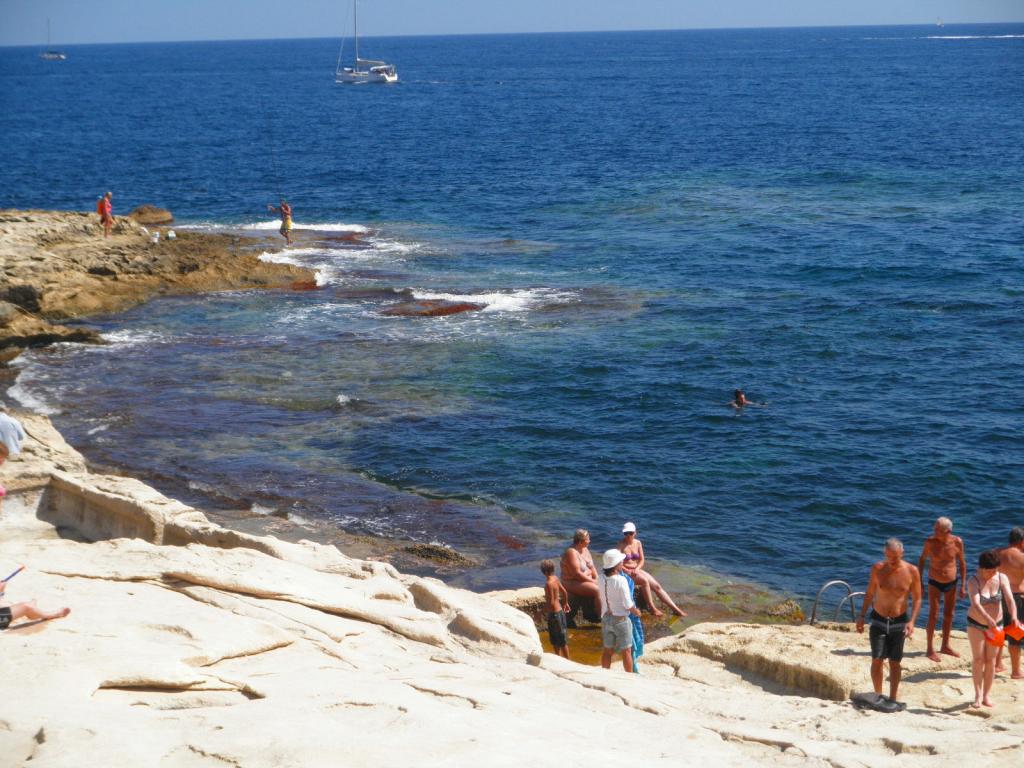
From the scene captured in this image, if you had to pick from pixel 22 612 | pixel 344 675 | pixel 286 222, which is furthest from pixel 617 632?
pixel 286 222

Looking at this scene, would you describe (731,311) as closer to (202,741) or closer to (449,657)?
(449,657)

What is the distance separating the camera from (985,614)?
10648 millimetres

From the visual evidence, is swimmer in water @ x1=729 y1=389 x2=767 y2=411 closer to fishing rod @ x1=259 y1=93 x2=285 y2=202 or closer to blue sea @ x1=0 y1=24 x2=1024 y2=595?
blue sea @ x1=0 y1=24 x2=1024 y2=595

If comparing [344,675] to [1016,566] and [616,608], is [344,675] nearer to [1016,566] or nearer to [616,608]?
[616,608]

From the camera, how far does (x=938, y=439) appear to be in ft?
76.1

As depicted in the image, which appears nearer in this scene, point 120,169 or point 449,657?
point 449,657

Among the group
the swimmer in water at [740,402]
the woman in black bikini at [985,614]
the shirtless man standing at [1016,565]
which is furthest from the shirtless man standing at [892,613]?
the swimmer in water at [740,402]

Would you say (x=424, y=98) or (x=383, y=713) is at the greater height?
(x=424, y=98)

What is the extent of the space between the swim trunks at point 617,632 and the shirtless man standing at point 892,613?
2.34 metres

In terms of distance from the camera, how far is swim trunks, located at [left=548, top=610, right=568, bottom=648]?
12.4 meters

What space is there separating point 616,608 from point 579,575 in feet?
9.37

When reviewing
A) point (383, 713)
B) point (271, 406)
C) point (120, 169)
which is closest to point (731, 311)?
point (271, 406)

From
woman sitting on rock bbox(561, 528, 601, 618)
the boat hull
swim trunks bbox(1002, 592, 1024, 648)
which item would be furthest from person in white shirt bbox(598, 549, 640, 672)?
the boat hull

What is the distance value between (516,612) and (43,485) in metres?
6.13
